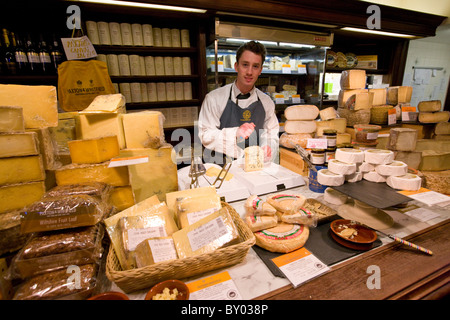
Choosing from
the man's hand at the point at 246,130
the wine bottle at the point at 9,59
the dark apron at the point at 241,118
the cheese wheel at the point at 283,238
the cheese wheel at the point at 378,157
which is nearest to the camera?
the cheese wheel at the point at 283,238

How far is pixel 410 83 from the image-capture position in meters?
4.70

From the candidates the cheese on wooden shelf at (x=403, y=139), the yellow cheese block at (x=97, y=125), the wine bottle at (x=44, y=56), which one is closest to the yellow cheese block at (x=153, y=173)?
the yellow cheese block at (x=97, y=125)

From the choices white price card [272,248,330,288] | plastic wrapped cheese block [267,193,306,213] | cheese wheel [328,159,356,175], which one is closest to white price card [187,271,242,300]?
white price card [272,248,330,288]

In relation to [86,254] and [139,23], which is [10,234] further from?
[139,23]

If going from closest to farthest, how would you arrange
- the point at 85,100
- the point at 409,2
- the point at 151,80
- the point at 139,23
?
the point at 85,100, the point at 139,23, the point at 151,80, the point at 409,2

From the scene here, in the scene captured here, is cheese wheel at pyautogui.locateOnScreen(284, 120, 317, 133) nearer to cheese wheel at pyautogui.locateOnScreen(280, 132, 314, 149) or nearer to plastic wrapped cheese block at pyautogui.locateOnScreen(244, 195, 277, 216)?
cheese wheel at pyautogui.locateOnScreen(280, 132, 314, 149)

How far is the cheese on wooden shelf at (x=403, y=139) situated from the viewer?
1571mm

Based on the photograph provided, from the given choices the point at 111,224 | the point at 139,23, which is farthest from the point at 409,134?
the point at 139,23

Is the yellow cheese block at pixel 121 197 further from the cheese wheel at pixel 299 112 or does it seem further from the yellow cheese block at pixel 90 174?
the cheese wheel at pixel 299 112

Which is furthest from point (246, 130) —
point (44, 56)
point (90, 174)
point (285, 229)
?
point (44, 56)

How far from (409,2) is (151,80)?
4156mm

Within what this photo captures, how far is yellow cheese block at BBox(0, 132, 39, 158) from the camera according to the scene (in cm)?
94

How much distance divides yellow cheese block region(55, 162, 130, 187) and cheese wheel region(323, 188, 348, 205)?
1.16 m

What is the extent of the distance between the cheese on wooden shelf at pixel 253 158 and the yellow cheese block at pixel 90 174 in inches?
31.9
